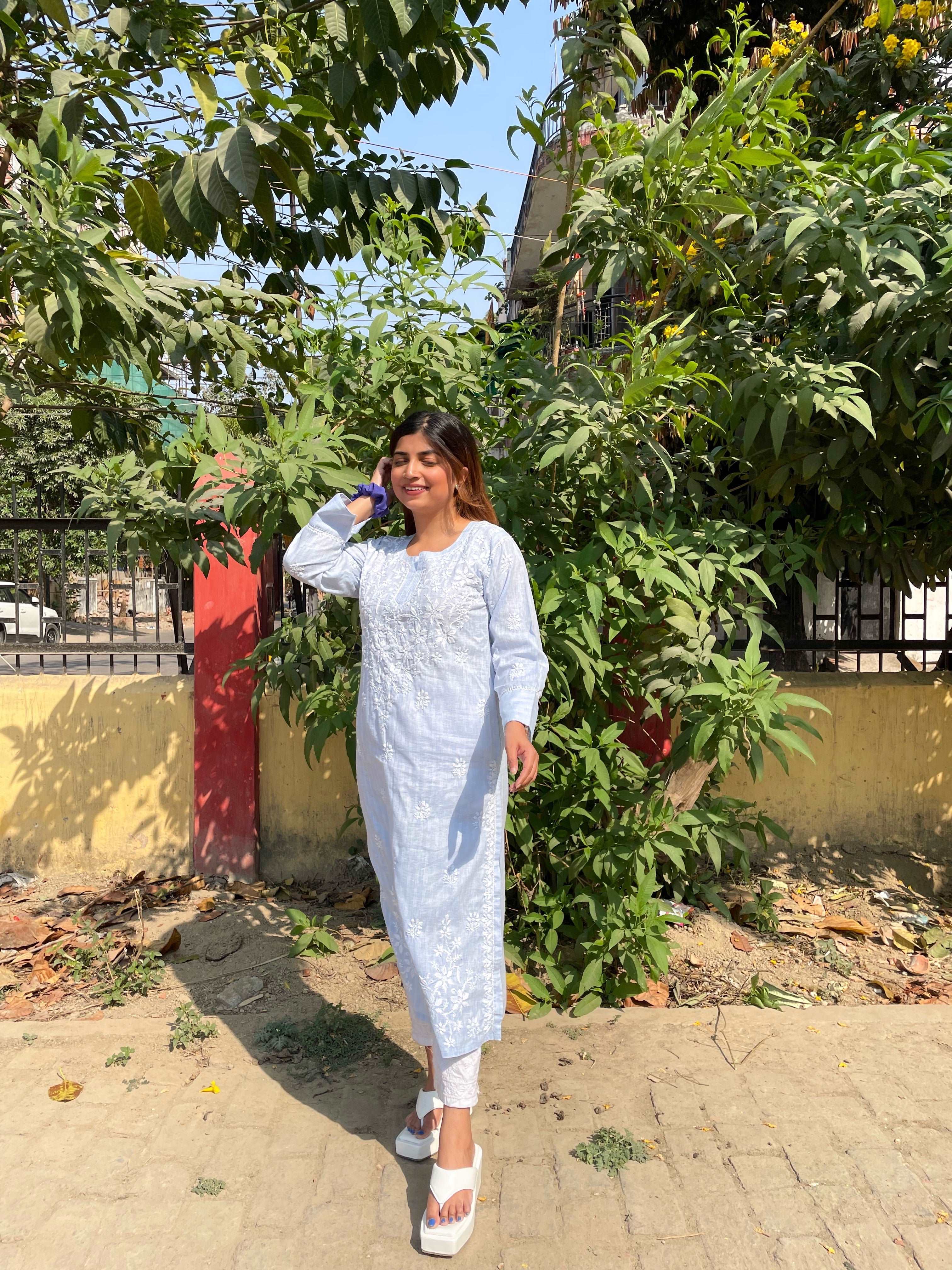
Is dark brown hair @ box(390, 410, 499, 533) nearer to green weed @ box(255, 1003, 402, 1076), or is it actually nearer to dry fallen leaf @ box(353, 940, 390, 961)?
green weed @ box(255, 1003, 402, 1076)

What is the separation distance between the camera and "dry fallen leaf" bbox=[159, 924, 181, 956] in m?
3.32

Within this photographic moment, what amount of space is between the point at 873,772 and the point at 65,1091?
10.2ft

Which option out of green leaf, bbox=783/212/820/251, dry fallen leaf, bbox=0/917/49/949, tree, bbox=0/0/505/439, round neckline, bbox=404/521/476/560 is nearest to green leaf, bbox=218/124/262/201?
tree, bbox=0/0/505/439

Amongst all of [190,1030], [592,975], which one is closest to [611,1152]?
[592,975]

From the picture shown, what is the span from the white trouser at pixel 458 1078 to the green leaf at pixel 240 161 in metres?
2.00

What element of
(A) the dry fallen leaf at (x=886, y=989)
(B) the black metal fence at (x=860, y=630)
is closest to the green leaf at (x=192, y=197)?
(B) the black metal fence at (x=860, y=630)

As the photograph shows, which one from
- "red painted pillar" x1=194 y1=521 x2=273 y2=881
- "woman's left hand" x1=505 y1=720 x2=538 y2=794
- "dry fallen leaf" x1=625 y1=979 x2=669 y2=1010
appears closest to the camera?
"woman's left hand" x1=505 y1=720 x2=538 y2=794

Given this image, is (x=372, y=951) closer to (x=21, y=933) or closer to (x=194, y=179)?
(x=21, y=933)

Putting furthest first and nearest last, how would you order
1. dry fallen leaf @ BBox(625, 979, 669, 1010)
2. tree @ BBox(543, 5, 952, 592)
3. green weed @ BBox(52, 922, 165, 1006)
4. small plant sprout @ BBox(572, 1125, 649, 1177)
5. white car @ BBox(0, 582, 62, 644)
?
white car @ BBox(0, 582, 62, 644) < green weed @ BBox(52, 922, 165, 1006) < dry fallen leaf @ BBox(625, 979, 669, 1010) < tree @ BBox(543, 5, 952, 592) < small plant sprout @ BBox(572, 1125, 649, 1177)

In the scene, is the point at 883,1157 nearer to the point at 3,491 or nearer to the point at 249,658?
the point at 249,658

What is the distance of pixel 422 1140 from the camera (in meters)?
2.25

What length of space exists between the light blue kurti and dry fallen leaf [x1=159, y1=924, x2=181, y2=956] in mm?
1501

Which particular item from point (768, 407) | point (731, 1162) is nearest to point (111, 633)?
point (768, 407)

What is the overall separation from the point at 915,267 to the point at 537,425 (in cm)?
95
